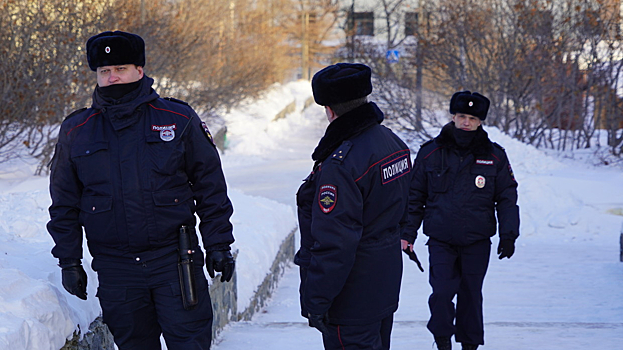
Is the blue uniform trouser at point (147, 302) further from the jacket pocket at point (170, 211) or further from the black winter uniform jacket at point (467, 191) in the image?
the black winter uniform jacket at point (467, 191)

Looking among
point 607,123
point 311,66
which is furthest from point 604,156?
point 311,66

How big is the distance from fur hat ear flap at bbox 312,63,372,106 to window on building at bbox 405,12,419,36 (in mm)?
14858

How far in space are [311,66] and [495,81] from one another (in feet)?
109

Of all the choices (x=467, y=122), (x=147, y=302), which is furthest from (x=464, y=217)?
(x=147, y=302)

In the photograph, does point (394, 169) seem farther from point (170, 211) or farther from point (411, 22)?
point (411, 22)

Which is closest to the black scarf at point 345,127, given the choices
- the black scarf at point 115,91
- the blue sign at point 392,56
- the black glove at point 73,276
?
the black scarf at point 115,91

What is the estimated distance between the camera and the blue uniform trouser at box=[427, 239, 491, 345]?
14.1 feet

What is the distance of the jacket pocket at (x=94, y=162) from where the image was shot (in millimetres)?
2887

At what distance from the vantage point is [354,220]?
2.75m

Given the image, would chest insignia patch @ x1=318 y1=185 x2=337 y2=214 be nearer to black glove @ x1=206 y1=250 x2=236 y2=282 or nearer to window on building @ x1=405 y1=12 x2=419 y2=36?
black glove @ x1=206 y1=250 x2=236 y2=282

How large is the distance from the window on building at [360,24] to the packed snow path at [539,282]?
5.67 m

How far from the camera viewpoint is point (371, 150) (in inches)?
111

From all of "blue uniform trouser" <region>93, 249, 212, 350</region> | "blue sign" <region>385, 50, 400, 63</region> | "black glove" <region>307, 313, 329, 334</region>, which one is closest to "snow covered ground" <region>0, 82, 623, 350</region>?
"blue uniform trouser" <region>93, 249, 212, 350</region>

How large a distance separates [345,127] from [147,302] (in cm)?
108
